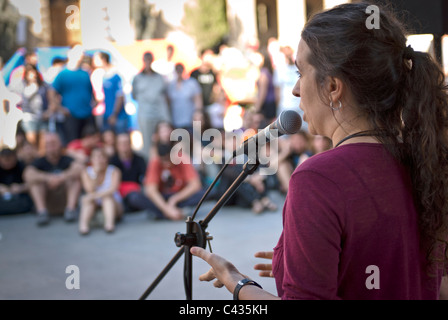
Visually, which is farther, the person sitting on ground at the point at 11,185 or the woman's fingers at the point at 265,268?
the person sitting on ground at the point at 11,185

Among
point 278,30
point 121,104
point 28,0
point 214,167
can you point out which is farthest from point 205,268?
point 278,30

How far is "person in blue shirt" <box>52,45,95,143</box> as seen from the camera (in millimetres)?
6352

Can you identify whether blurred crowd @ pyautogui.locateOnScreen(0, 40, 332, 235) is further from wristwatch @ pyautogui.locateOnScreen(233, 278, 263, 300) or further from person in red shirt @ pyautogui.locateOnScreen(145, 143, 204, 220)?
wristwatch @ pyautogui.locateOnScreen(233, 278, 263, 300)

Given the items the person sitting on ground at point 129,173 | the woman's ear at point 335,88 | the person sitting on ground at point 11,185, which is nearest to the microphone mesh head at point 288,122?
the woman's ear at point 335,88

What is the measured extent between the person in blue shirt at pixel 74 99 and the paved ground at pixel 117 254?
126cm

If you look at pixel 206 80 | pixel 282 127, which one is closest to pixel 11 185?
pixel 206 80

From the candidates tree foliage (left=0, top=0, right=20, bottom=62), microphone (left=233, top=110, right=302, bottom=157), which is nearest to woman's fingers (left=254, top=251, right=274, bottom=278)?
microphone (left=233, top=110, right=302, bottom=157)

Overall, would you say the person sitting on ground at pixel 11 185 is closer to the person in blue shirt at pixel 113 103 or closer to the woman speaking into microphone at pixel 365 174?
the person in blue shirt at pixel 113 103

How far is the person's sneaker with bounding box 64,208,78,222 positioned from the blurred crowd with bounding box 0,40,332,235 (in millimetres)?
12

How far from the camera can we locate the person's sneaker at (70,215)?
18.0ft

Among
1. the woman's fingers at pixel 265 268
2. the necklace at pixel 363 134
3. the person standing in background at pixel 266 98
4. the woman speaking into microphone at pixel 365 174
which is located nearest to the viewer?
the woman speaking into microphone at pixel 365 174

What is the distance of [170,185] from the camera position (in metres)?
5.61

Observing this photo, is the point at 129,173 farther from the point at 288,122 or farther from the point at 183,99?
the point at 288,122

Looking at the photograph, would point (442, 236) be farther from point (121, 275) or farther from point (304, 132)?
point (304, 132)
